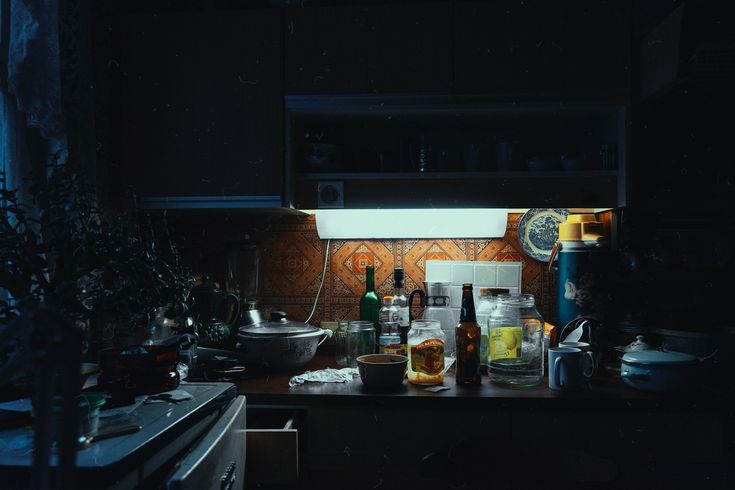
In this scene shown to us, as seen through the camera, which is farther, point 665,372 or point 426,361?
point 426,361

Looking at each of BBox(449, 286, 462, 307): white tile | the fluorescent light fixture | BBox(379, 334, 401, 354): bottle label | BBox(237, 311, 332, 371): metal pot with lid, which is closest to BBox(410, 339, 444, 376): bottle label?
BBox(379, 334, 401, 354): bottle label

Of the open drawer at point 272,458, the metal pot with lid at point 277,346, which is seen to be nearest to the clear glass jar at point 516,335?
the metal pot with lid at point 277,346

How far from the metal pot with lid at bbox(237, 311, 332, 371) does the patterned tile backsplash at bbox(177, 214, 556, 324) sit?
39 cm

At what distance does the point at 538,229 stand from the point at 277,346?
109 centimetres

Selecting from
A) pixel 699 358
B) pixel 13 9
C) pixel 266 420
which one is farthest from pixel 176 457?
pixel 699 358

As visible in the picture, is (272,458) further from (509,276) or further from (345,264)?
(509,276)

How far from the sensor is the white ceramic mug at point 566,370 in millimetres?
1570

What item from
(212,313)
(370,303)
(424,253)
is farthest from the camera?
(424,253)

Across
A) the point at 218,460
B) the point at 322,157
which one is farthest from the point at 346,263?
the point at 218,460

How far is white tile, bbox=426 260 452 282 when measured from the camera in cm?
216

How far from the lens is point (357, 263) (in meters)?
2.21

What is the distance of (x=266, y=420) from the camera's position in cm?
163

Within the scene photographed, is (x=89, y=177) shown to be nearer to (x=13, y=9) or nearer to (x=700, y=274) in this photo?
(x=13, y=9)

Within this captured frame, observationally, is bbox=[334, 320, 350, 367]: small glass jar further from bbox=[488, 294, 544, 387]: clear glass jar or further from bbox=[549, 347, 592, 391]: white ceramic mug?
bbox=[549, 347, 592, 391]: white ceramic mug
